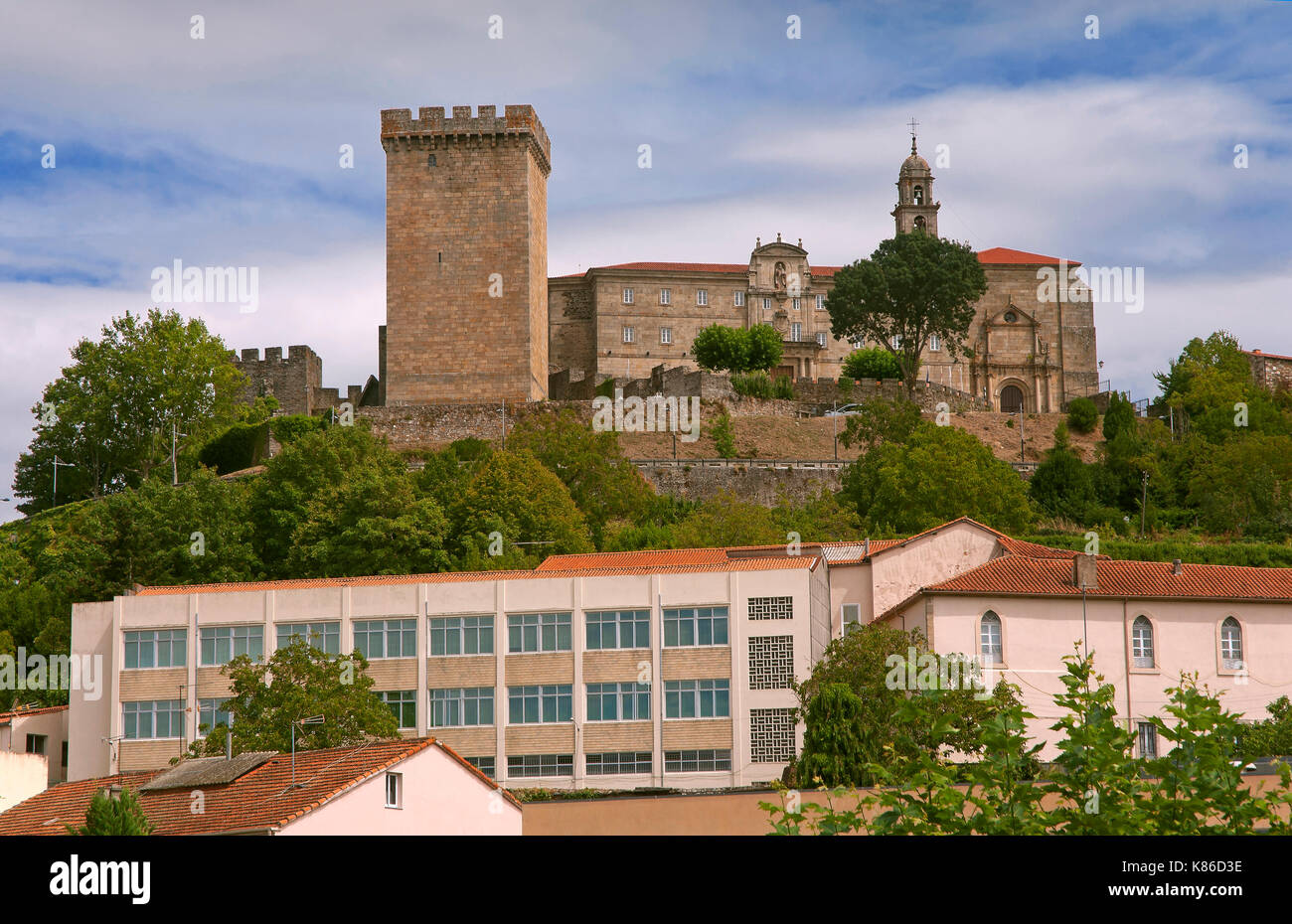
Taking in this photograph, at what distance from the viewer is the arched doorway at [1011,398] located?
283 ft

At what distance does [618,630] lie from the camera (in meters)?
40.3

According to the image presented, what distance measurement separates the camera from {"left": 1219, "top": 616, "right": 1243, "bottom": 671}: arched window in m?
38.1

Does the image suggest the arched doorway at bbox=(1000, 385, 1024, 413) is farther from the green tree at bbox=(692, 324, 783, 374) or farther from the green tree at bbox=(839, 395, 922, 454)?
the green tree at bbox=(839, 395, 922, 454)

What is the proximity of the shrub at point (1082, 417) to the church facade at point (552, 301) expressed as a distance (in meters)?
13.0

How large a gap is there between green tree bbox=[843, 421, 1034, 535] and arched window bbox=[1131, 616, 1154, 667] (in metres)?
14.6

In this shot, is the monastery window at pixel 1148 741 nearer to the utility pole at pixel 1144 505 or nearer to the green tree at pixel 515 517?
the green tree at pixel 515 517

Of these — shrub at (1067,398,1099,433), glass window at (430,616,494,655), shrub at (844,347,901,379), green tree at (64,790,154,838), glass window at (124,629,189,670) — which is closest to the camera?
green tree at (64,790,154,838)

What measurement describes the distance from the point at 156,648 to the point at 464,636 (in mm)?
8162

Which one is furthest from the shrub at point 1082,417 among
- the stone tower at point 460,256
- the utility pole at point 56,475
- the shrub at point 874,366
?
the utility pole at point 56,475

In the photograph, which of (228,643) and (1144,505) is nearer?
(228,643)

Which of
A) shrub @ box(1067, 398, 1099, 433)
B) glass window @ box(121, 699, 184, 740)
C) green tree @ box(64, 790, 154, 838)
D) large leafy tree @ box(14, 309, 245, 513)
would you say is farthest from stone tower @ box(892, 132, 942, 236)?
green tree @ box(64, 790, 154, 838)

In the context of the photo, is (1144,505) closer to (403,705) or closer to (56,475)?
(403,705)

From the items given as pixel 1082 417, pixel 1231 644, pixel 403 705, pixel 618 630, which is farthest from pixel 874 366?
pixel 403 705
